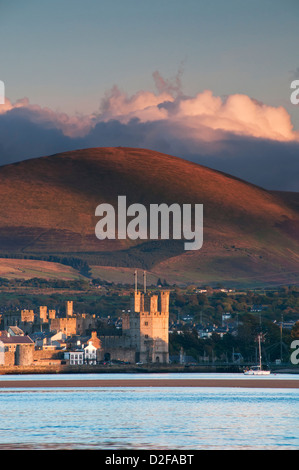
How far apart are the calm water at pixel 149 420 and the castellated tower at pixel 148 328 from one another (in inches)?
2408

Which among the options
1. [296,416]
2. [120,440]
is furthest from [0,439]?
[296,416]

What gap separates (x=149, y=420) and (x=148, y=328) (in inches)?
3505

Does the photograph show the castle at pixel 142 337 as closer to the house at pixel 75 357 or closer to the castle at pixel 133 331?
the castle at pixel 133 331

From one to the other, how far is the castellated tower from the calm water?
201 ft

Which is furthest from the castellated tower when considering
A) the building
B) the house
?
the building

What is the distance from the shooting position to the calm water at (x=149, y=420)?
130ft

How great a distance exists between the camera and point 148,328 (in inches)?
5433

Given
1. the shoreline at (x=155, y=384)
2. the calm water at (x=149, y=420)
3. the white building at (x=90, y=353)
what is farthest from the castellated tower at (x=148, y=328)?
the calm water at (x=149, y=420)

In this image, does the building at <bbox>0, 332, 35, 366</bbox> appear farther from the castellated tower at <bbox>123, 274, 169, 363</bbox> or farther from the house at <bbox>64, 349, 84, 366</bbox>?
the castellated tower at <bbox>123, 274, 169, 363</bbox>

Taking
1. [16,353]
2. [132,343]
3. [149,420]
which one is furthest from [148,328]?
[149,420]

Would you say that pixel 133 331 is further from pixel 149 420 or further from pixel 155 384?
pixel 149 420

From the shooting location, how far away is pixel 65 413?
5316cm
